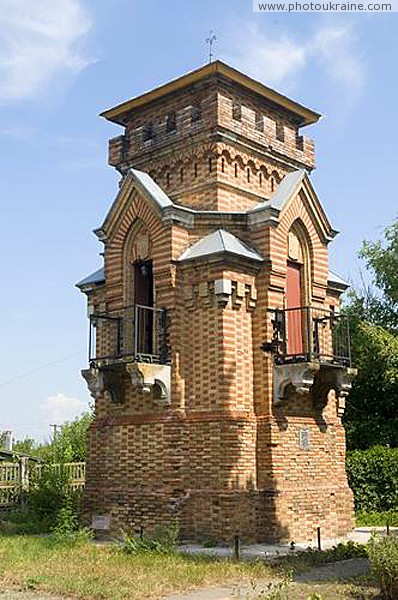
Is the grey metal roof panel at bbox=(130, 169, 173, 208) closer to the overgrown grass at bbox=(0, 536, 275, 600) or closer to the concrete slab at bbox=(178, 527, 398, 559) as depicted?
the concrete slab at bbox=(178, 527, 398, 559)

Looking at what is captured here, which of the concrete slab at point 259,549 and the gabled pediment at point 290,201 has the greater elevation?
the gabled pediment at point 290,201

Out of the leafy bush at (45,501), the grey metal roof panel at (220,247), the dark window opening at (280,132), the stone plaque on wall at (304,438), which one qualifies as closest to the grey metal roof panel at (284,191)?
the grey metal roof panel at (220,247)

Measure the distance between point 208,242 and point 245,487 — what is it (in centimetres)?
519

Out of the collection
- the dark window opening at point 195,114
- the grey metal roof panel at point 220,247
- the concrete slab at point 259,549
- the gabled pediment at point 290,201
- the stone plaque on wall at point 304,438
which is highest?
the dark window opening at point 195,114

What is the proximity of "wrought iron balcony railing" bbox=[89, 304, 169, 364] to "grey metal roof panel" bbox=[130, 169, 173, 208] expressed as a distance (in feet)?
7.84

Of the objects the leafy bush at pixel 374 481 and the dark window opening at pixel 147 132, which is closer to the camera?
the dark window opening at pixel 147 132

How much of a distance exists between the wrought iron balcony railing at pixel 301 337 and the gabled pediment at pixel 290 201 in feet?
6.68

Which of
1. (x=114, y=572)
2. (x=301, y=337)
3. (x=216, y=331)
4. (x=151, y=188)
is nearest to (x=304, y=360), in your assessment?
(x=301, y=337)

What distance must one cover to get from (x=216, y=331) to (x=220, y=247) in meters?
1.75

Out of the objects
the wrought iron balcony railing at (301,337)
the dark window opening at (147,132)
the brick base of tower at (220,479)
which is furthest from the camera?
the dark window opening at (147,132)

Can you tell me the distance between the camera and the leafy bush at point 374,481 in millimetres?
21203

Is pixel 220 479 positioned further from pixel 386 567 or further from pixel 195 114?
pixel 195 114

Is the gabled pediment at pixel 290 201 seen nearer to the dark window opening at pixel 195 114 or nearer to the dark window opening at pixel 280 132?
the dark window opening at pixel 280 132

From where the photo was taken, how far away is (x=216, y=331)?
15.1 meters
